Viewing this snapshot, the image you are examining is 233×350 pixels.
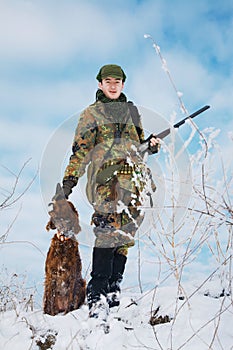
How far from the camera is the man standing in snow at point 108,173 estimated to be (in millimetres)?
3268

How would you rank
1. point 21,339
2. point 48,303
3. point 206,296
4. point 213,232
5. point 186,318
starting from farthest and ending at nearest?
point 48,303 < point 206,296 < point 21,339 < point 186,318 < point 213,232

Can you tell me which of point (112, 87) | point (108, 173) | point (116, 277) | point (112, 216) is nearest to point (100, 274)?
point (116, 277)

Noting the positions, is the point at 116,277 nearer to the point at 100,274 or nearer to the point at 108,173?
the point at 100,274

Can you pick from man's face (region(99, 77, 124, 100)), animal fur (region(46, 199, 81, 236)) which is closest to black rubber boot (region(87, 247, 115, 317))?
animal fur (region(46, 199, 81, 236))

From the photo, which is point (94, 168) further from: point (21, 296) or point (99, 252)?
point (21, 296)

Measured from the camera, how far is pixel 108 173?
3.31 m

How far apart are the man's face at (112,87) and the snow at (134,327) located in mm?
1649

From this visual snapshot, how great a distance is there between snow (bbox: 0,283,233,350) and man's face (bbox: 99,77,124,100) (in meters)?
1.65

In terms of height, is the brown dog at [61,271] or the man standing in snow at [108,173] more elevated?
the man standing in snow at [108,173]

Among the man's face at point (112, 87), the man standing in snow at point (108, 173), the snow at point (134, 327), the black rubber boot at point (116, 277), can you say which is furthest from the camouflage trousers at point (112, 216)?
the man's face at point (112, 87)

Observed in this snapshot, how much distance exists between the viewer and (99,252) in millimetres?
3287

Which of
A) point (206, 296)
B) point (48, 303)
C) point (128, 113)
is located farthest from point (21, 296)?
point (128, 113)

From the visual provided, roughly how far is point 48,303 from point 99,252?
61 centimetres

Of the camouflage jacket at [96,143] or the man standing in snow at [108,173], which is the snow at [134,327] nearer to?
the man standing in snow at [108,173]
